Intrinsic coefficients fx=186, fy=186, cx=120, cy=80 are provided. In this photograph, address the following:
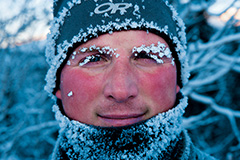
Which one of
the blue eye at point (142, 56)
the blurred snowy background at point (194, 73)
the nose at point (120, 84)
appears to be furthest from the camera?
the blurred snowy background at point (194, 73)

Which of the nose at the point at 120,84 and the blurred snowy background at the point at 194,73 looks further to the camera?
the blurred snowy background at the point at 194,73

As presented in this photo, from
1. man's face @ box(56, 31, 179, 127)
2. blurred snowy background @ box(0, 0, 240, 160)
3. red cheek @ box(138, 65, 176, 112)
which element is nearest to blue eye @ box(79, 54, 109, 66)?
man's face @ box(56, 31, 179, 127)

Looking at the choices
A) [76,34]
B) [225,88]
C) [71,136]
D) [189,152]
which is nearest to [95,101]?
[71,136]

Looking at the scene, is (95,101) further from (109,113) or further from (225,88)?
(225,88)

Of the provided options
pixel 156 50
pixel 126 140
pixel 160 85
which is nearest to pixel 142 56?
pixel 156 50

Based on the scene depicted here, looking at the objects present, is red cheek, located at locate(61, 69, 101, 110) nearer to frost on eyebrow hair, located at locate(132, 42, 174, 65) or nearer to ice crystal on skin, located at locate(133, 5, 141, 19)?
frost on eyebrow hair, located at locate(132, 42, 174, 65)

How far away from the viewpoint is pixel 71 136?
1056 millimetres

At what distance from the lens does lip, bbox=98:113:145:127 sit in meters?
1.00

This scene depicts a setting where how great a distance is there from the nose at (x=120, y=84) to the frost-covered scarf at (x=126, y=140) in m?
0.16

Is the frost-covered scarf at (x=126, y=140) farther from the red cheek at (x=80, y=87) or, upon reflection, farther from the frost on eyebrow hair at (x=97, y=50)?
the frost on eyebrow hair at (x=97, y=50)

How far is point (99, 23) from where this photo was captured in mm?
1121

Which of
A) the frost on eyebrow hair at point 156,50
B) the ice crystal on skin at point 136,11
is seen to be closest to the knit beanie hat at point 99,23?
the ice crystal on skin at point 136,11

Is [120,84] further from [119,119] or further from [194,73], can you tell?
[194,73]

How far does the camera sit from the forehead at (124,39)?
1.05 metres
